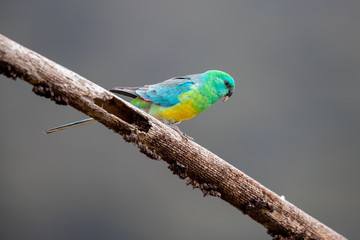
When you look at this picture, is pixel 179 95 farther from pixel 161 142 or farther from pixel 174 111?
pixel 161 142

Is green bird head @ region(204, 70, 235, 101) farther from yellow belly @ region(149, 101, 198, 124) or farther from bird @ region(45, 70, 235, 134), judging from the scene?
yellow belly @ region(149, 101, 198, 124)

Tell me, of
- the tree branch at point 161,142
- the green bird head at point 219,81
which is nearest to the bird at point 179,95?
the green bird head at point 219,81

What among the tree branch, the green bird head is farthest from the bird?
the tree branch

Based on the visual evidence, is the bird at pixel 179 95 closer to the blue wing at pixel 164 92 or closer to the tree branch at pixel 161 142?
the blue wing at pixel 164 92

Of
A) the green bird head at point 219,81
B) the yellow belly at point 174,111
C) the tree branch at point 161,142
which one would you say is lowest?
the tree branch at point 161,142

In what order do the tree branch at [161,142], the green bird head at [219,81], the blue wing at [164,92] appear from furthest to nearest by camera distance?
the green bird head at [219,81]
the blue wing at [164,92]
the tree branch at [161,142]

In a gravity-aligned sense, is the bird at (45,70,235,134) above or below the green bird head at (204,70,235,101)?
below
